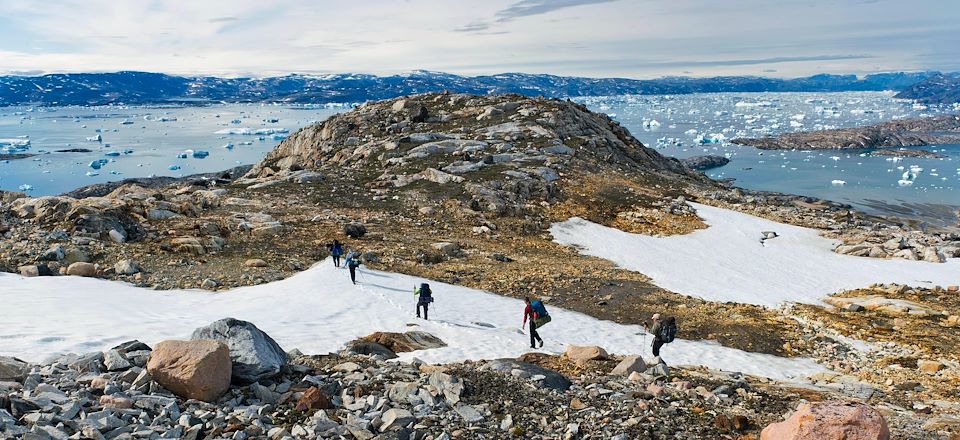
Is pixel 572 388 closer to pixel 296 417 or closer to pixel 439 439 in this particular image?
pixel 439 439

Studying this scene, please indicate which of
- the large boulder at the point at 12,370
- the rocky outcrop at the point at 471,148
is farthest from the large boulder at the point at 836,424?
the rocky outcrop at the point at 471,148

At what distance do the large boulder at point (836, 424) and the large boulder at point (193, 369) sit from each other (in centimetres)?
809

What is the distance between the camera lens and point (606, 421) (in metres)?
8.90

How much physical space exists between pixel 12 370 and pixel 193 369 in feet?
8.82

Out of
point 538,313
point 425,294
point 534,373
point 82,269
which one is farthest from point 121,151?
point 534,373

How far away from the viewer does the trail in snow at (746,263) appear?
24281 mm

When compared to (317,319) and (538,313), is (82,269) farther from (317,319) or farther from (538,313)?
(538,313)

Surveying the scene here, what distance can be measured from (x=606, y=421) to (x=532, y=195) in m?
26.4

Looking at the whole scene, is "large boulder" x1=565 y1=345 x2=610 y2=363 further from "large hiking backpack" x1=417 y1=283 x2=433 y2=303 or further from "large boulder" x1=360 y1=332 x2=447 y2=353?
"large hiking backpack" x1=417 y1=283 x2=433 y2=303

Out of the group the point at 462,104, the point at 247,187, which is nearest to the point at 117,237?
the point at 247,187

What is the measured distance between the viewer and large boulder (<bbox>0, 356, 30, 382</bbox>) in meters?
8.32

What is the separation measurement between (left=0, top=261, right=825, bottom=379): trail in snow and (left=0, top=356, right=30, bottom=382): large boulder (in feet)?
3.75

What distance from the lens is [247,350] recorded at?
31.1ft

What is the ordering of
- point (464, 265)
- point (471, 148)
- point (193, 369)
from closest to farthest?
point (193, 369) → point (464, 265) → point (471, 148)
